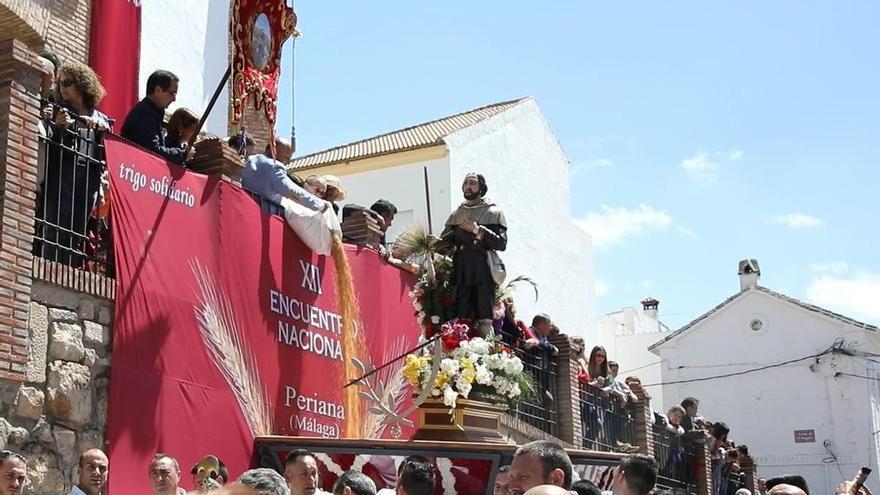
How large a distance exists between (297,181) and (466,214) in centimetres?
175

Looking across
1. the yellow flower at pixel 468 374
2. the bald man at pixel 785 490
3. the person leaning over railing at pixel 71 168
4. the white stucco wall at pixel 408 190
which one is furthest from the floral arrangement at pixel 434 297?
→ the white stucco wall at pixel 408 190

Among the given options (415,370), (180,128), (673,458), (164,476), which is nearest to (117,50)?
(180,128)

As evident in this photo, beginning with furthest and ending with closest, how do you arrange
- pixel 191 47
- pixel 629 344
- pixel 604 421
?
pixel 629 344 → pixel 604 421 → pixel 191 47

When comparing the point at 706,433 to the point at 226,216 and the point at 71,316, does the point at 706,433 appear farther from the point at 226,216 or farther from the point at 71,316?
the point at 71,316

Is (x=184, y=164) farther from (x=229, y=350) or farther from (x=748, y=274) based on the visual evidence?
(x=748, y=274)

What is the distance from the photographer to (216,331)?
9.90 meters

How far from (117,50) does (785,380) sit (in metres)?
23.7

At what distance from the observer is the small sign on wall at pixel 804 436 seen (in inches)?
1252

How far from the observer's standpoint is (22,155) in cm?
828

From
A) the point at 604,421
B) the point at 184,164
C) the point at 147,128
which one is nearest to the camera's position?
the point at 147,128

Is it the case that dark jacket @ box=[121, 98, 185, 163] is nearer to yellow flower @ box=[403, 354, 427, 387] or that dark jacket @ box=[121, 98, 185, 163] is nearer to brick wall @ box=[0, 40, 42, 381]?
brick wall @ box=[0, 40, 42, 381]

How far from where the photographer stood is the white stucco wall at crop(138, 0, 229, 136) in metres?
15.0

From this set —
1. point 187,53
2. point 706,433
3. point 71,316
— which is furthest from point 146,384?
point 706,433

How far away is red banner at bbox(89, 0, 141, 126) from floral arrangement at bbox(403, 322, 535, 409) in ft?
16.2
